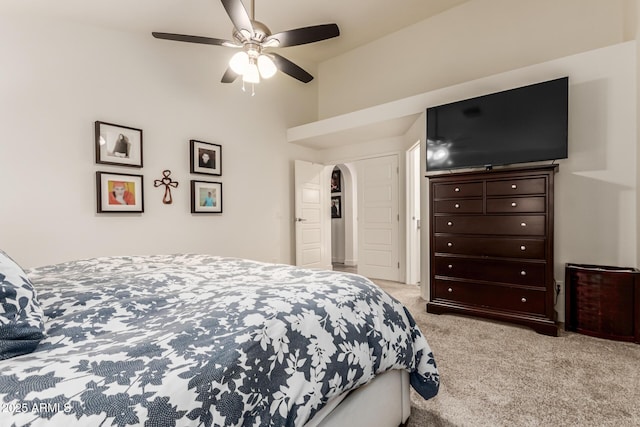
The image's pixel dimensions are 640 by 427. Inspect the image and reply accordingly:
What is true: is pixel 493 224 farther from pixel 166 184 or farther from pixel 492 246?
pixel 166 184

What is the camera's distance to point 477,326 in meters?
2.69

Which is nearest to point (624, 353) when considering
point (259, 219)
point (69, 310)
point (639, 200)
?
point (639, 200)

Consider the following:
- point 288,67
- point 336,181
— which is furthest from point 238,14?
point 336,181

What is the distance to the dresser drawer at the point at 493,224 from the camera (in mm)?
2545

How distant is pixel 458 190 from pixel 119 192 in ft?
11.1

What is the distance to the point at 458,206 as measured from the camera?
2910 mm

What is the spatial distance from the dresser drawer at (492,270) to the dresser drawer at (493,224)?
26 cm

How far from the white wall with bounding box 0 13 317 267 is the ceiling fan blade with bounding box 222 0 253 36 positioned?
5.58 ft

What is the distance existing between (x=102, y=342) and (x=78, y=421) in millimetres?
314

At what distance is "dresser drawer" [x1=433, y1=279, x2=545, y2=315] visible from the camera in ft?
8.31

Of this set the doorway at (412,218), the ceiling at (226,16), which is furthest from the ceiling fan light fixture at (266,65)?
the doorway at (412,218)

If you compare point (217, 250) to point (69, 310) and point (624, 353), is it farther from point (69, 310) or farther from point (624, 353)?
point (624, 353)

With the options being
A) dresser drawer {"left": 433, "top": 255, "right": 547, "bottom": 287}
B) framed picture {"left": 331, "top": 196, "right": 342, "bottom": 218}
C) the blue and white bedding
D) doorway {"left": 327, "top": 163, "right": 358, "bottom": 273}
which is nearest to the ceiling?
the blue and white bedding

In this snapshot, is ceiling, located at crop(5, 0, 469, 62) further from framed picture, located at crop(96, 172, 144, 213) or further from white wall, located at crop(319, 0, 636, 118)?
framed picture, located at crop(96, 172, 144, 213)
